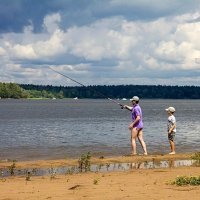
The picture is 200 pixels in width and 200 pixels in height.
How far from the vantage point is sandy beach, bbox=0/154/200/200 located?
9.79 m

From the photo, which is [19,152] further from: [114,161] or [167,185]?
[167,185]

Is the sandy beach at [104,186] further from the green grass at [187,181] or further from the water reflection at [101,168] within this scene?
the water reflection at [101,168]

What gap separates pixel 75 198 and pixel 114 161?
7.10 m

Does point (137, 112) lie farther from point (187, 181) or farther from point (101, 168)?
point (187, 181)

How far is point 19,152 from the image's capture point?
74.7ft

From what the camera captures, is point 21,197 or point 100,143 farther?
point 100,143

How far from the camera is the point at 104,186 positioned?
1108 cm

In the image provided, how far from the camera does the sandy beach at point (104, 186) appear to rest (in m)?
9.79

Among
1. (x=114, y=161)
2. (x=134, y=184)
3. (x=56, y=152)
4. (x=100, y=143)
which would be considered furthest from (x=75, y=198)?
(x=100, y=143)

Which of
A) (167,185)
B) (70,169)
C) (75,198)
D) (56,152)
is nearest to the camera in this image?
(75,198)

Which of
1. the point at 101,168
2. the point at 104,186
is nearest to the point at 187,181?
the point at 104,186

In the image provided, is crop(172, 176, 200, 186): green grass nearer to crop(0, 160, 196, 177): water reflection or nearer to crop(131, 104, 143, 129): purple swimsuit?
crop(0, 160, 196, 177): water reflection

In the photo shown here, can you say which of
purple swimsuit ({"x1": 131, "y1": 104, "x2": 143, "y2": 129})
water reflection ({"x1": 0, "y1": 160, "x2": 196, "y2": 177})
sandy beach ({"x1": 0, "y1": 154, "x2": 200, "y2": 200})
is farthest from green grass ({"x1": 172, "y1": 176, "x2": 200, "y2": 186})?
purple swimsuit ({"x1": 131, "y1": 104, "x2": 143, "y2": 129})

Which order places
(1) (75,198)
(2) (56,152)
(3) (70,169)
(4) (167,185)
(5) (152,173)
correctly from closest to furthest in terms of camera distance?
(1) (75,198) → (4) (167,185) → (5) (152,173) → (3) (70,169) → (2) (56,152)
